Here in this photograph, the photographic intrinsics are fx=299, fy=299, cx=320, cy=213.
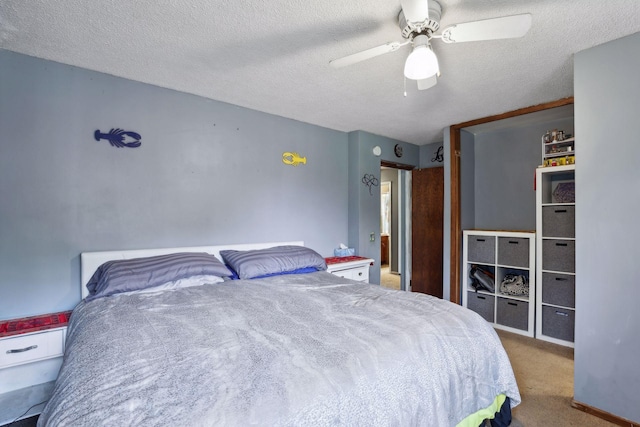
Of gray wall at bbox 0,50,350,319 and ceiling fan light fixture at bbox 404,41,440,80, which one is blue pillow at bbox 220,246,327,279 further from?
ceiling fan light fixture at bbox 404,41,440,80

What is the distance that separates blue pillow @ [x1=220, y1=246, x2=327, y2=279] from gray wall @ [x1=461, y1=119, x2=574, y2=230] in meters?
2.19

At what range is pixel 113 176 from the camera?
2.38 metres

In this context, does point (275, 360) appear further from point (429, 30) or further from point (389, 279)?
point (389, 279)

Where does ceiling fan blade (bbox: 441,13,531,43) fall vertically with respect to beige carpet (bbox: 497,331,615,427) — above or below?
above

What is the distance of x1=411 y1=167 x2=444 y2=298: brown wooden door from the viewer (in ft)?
14.0

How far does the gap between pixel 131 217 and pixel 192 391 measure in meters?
2.00

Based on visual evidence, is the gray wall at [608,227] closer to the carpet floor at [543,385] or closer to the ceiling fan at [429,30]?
the carpet floor at [543,385]

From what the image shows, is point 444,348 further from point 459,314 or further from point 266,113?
point 266,113

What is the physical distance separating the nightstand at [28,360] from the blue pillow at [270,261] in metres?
1.17

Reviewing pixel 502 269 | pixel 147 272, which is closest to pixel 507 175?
pixel 502 269

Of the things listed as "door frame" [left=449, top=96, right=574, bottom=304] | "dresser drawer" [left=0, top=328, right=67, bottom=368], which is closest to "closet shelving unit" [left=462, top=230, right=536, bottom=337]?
"door frame" [left=449, top=96, right=574, bottom=304]

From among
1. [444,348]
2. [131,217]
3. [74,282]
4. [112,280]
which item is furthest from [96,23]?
[444,348]

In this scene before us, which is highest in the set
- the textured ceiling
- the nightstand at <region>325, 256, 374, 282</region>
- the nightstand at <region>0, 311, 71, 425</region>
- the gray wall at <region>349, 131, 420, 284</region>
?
the textured ceiling

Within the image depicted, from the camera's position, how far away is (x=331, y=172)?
3832 millimetres
